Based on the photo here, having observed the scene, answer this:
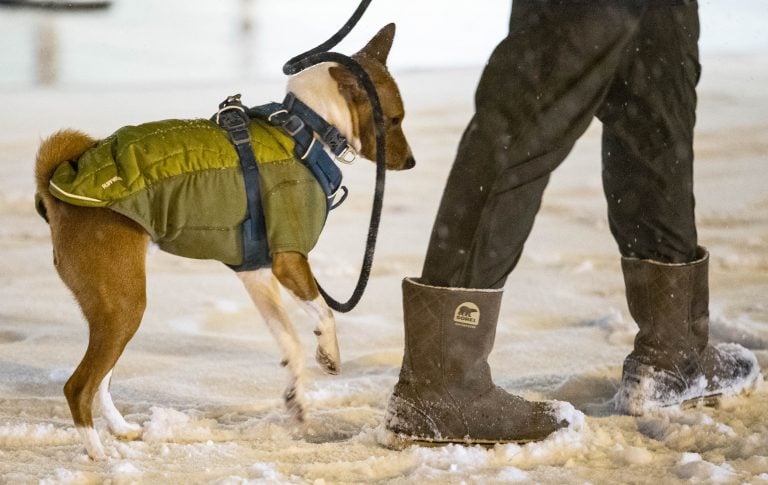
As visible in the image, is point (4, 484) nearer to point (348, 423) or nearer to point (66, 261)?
point (66, 261)

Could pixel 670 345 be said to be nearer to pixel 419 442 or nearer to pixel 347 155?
pixel 419 442

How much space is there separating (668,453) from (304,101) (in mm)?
1061

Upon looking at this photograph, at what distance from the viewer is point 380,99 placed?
2.36 meters

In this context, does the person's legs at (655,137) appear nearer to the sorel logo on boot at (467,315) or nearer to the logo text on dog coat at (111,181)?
the sorel logo on boot at (467,315)

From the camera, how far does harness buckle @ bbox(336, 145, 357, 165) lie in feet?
7.33

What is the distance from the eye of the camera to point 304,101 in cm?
220

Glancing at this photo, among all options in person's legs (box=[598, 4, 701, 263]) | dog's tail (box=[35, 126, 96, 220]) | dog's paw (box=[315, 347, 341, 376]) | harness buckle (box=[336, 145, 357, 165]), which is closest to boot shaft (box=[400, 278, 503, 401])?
dog's paw (box=[315, 347, 341, 376])

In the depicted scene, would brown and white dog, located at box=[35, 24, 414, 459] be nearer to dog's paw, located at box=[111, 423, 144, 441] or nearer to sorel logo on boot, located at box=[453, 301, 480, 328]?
dog's paw, located at box=[111, 423, 144, 441]

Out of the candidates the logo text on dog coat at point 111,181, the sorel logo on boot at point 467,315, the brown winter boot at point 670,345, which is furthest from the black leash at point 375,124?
the brown winter boot at point 670,345

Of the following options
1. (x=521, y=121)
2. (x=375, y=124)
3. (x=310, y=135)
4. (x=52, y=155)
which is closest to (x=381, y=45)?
(x=375, y=124)

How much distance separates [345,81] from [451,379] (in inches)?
27.7

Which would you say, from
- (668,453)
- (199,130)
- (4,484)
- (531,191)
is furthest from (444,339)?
(4,484)

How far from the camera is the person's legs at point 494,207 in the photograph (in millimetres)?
1933

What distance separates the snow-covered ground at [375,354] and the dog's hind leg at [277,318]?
0.11m
